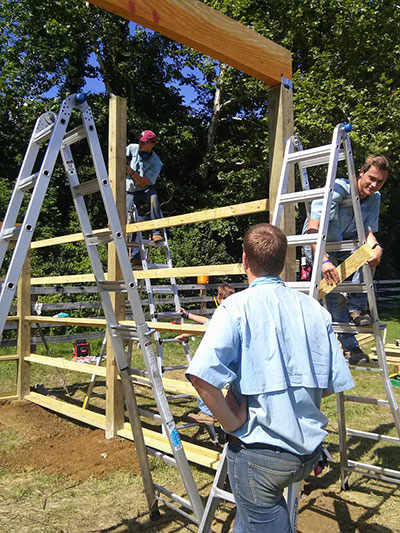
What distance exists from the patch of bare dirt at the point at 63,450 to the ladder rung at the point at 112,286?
1.67m

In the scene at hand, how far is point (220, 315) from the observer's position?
1.65 m

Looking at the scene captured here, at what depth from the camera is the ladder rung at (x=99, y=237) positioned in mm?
2615

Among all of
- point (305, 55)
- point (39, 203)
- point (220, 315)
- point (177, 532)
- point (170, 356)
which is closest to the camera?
point (220, 315)

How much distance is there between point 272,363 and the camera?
1.60 metres

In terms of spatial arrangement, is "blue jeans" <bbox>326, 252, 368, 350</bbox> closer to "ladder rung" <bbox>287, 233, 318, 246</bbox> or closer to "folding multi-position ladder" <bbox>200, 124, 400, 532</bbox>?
"folding multi-position ladder" <bbox>200, 124, 400, 532</bbox>

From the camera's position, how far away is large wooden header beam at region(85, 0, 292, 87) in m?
2.43

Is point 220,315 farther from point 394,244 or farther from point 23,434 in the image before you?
point 394,244

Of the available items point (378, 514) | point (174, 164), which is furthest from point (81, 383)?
point (174, 164)

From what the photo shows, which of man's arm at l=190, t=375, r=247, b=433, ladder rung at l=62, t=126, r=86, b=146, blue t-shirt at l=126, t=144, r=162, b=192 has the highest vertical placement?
blue t-shirt at l=126, t=144, r=162, b=192

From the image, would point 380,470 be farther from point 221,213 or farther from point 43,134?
point 43,134

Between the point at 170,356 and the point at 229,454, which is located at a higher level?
the point at 229,454

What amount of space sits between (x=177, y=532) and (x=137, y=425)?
699mm

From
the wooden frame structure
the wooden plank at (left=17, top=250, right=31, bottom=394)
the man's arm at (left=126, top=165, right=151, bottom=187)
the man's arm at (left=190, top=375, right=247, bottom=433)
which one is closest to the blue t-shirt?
the man's arm at (left=126, top=165, right=151, bottom=187)

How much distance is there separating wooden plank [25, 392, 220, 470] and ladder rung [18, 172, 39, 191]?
2091 mm
